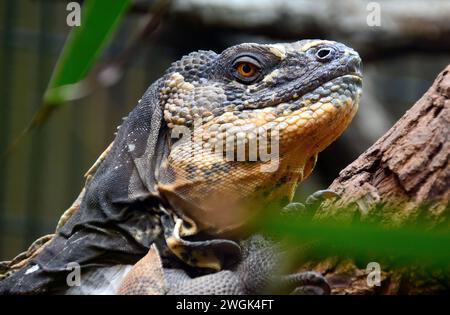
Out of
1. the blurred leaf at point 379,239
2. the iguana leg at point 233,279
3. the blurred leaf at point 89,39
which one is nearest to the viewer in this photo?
the blurred leaf at point 379,239

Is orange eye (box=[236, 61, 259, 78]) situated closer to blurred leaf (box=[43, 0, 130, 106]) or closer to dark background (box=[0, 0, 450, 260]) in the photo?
blurred leaf (box=[43, 0, 130, 106])

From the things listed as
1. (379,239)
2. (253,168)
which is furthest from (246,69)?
(379,239)

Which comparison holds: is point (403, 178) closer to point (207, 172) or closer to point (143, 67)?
point (207, 172)

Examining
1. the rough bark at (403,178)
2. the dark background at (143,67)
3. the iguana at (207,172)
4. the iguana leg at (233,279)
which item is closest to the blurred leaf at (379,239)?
the rough bark at (403,178)

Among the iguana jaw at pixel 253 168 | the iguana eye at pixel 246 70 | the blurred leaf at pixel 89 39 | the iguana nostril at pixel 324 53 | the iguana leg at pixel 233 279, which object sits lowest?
the iguana leg at pixel 233 279

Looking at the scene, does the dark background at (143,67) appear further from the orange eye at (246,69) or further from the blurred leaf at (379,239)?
the blurred leaf at (379,239)
